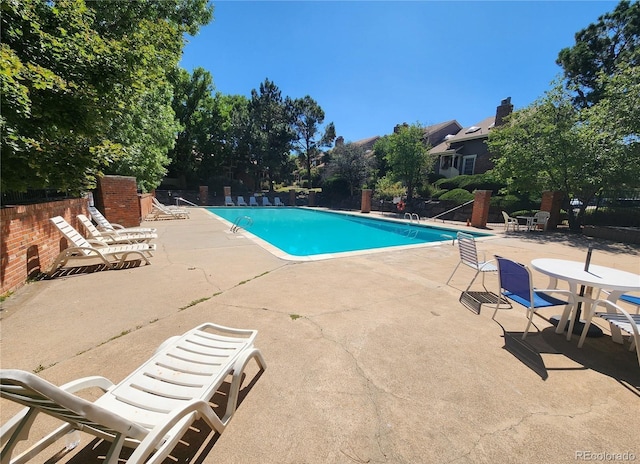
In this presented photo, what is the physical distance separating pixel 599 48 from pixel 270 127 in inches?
1100

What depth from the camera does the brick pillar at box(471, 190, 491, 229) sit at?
13.2 metres

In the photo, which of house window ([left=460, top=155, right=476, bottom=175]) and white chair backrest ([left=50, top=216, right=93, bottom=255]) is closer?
white chair backrest ([left=50, top=216, right=93, bottom=255])

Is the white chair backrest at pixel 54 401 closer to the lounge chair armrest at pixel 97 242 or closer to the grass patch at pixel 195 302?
the grass patch at pixel 195 302

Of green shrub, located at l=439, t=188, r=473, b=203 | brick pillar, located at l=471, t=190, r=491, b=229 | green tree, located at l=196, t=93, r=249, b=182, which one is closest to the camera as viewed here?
brick pillar, located at l=471, t=190, r=491, b=229

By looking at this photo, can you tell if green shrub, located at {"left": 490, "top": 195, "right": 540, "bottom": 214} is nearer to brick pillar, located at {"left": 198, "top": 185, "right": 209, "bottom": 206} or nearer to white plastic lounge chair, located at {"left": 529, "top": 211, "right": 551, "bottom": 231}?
white plastic lounge chair, located at {"left": 529, "top": 211, "right": 551, "bottom": 231}

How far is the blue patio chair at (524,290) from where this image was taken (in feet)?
10.3

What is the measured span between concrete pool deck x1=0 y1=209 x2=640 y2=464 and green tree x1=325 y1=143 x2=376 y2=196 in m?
20.9

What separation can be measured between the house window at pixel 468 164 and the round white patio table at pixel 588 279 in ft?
81.1

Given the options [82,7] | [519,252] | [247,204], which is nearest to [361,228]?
[519,252]

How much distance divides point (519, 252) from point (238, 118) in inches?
1146

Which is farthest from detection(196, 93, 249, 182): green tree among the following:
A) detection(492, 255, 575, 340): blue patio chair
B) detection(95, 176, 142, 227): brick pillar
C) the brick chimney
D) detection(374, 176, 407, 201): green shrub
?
detection(492, 255, 575, 340): blue patio chair

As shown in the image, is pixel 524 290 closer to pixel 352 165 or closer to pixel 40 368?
pixel 40 368

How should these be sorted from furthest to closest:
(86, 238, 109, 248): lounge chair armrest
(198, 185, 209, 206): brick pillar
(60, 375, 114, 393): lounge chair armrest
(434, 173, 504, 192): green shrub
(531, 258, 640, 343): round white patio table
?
(198, 185, 209, 206): brick pillar
(434, 173, 504, 192): green shrub
(86, 238, 109, 248): lounge chair armrest
(531, 258, 640, 343): round white patio table
(60, 375, 114, 393): lounge chair armrest

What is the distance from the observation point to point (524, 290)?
127 inches
